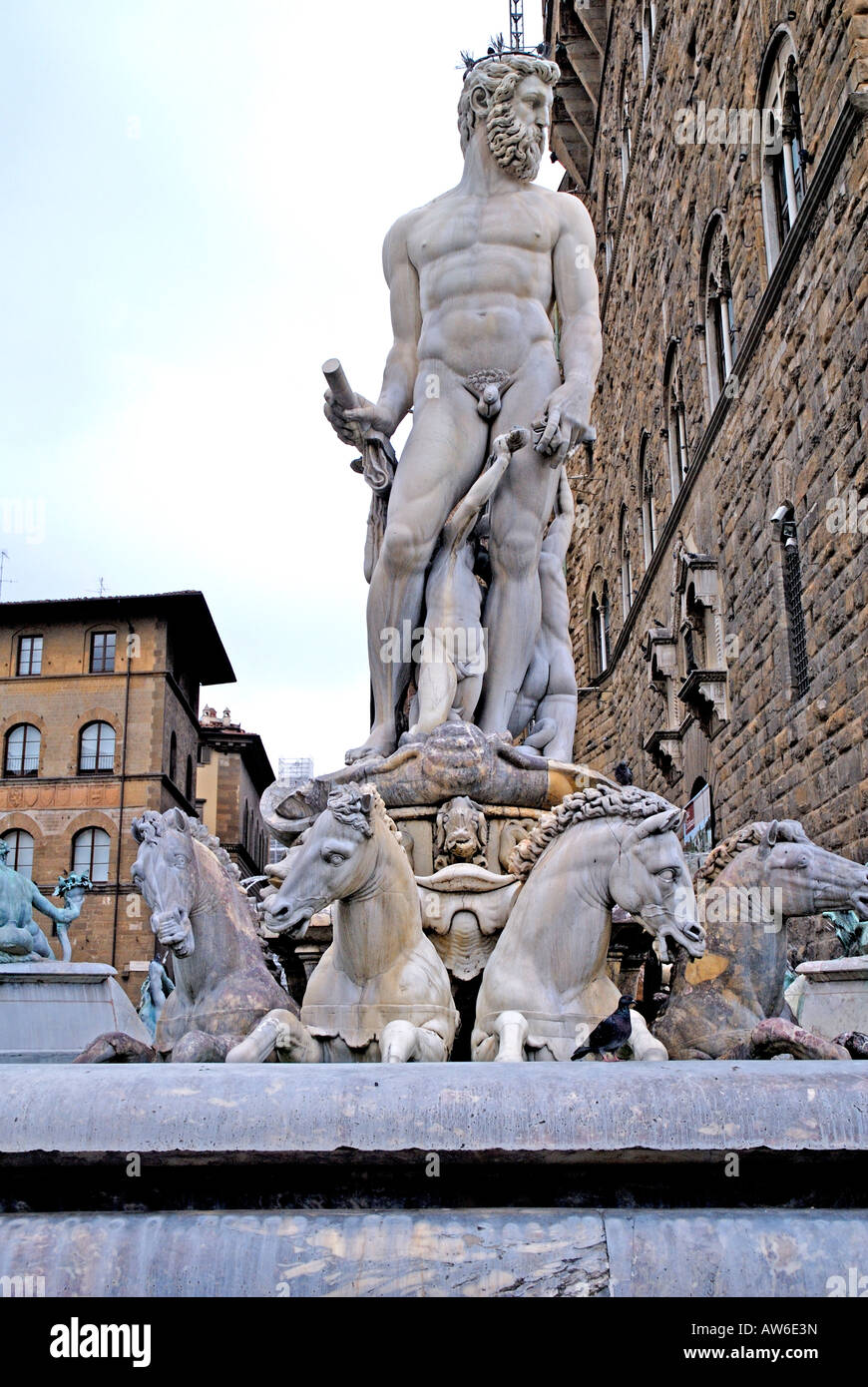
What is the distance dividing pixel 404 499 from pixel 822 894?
290 cm

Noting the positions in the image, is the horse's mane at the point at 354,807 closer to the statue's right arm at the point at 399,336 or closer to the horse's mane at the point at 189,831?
the horse's mane at the point at 189,831

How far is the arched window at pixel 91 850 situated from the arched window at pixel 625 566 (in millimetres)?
21137

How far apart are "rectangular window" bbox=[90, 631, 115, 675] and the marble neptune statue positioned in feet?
123

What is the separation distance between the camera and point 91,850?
133 feet

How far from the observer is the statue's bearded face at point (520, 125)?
6.37 m

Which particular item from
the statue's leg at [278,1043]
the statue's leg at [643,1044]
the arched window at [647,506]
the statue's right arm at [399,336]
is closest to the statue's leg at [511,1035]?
the statue's leg at [643,1044]

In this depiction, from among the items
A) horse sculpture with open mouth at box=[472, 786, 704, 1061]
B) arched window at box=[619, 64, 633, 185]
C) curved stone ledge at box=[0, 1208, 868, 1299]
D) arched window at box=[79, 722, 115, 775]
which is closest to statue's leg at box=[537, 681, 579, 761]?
horse sculpture with open mouth at box=[472, 786, 704, 1061]

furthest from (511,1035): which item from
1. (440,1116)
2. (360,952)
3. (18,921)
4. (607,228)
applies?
(607,228)

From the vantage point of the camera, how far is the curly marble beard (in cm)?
641

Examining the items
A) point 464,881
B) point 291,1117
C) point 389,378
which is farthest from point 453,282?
point 291,1117

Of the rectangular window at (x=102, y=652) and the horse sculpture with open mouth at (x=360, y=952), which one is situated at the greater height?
the rectangular window at (x=102, y=652)

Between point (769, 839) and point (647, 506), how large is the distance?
19.5 meters

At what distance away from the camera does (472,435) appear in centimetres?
641

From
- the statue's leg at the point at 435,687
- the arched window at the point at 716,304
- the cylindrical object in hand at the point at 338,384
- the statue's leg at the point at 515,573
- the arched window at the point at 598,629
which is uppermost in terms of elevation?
the arched window at the point at 716,304
